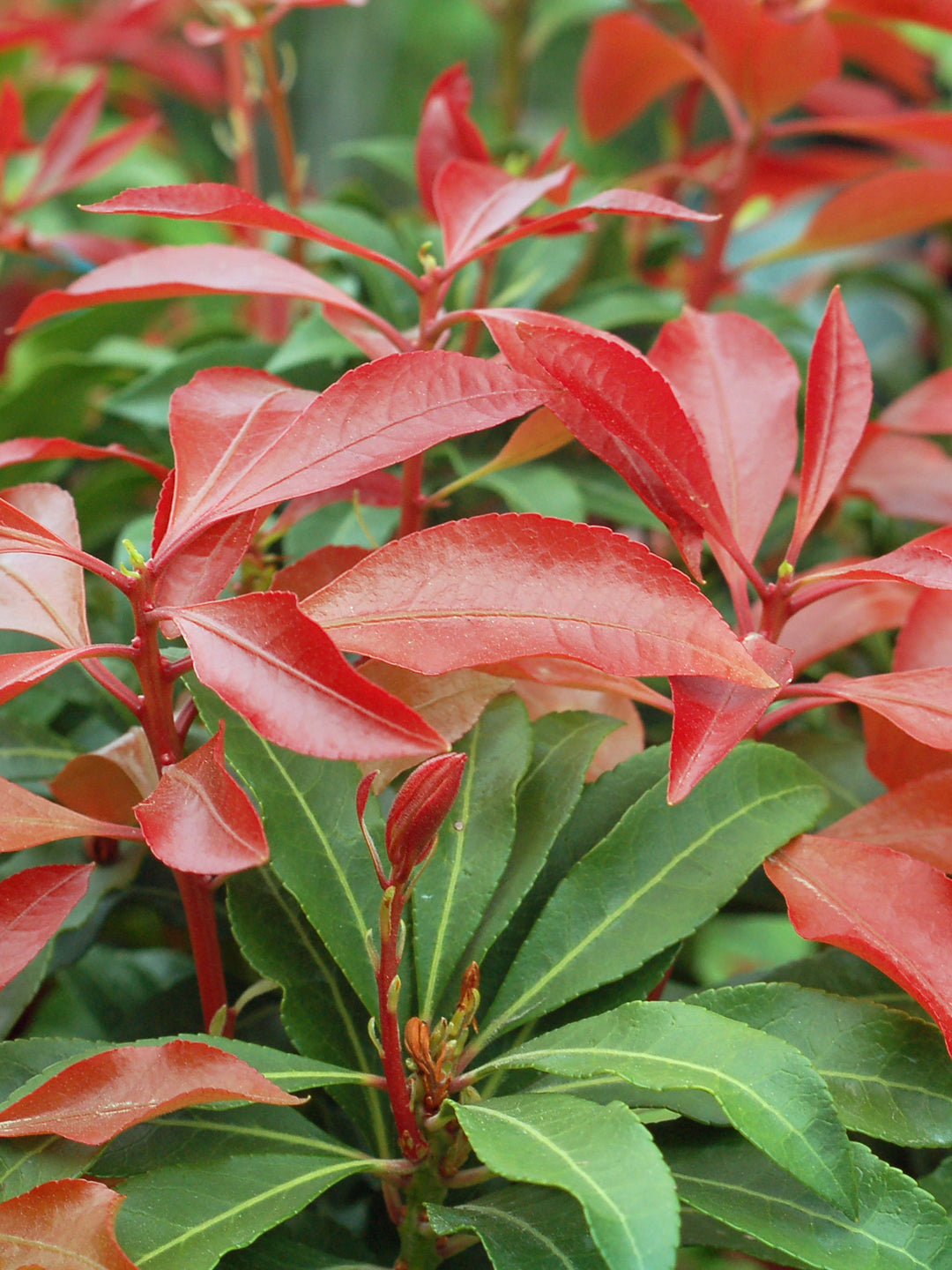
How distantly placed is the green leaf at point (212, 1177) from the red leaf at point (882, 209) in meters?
0.67

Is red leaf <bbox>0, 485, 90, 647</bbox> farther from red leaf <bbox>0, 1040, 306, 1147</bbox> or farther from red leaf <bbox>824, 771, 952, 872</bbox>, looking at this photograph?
red leaf <bbox>824, 771, 952, 872</bbox>

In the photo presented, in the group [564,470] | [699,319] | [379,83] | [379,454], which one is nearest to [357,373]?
[379,454]

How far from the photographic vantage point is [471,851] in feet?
1.60

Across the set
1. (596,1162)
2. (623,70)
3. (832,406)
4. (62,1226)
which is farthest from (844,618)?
(623,70)

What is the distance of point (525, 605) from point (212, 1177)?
0.24m

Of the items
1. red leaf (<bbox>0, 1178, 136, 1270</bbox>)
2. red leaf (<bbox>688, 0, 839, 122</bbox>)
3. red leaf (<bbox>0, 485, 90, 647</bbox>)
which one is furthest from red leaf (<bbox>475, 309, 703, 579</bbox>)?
red leaf (<bbox>688, 0, 839, 122</bbox>)

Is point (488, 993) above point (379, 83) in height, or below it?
below

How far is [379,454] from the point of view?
433 millimetres

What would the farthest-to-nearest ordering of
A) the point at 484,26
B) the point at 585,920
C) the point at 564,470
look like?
the point at 484,26
the point at 564,470
the point at 585,920

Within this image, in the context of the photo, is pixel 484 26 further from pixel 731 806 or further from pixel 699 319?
pixel 731 806

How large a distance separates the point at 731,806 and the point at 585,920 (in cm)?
8

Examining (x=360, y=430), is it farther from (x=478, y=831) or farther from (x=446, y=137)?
(x=446, y=137)

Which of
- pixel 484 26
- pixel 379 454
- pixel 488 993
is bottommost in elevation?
pixel 488 993

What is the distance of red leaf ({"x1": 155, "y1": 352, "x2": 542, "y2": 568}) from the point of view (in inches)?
17.0
